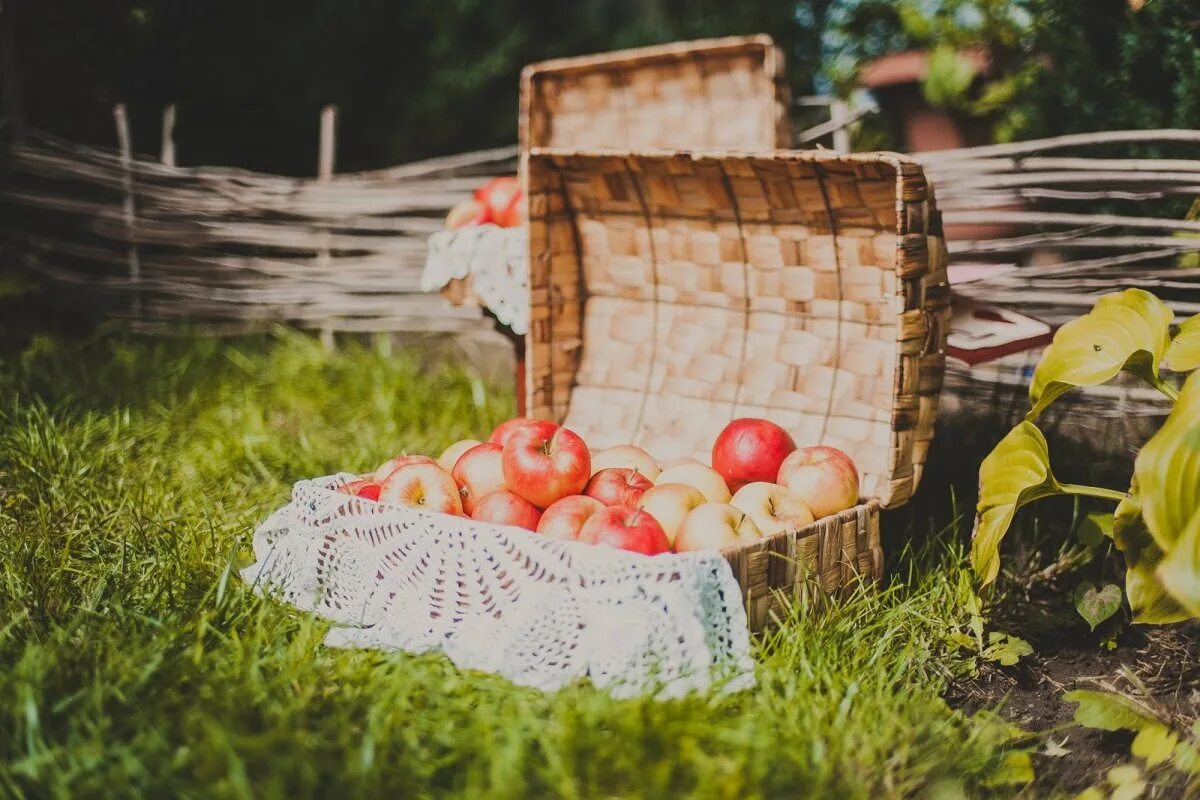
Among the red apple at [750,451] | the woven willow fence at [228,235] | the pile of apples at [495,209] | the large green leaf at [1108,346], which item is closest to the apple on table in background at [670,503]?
the red apple at [750,451]

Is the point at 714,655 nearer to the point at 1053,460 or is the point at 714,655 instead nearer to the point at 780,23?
the point at 1053,460

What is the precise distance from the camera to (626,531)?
2357 mm

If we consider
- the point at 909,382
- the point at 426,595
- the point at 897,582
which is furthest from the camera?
the point at 897,582

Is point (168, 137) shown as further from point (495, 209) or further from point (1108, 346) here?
point (1108, 346)

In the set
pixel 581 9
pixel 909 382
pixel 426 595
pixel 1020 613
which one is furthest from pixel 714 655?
pixel 581 9

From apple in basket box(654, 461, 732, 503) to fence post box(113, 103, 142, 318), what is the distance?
145 inches

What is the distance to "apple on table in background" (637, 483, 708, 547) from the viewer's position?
251 centimetres

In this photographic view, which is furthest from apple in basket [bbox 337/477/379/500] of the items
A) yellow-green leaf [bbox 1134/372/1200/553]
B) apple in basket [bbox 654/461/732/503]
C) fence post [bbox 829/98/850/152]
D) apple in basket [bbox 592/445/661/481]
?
fence post [bbox 829/98/850/152]

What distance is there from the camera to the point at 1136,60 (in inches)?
133

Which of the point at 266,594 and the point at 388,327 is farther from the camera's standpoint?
the point at 388,327

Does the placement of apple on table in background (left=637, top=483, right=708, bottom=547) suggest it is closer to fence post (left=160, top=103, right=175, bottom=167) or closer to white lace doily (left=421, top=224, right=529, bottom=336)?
white lace doily (left=421, top=224, right=529, bottom=336)

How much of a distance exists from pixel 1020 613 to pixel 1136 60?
173 cm

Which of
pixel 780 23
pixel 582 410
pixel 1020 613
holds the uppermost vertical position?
pixel 780 23

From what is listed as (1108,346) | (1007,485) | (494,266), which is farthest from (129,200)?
(1108,346)
